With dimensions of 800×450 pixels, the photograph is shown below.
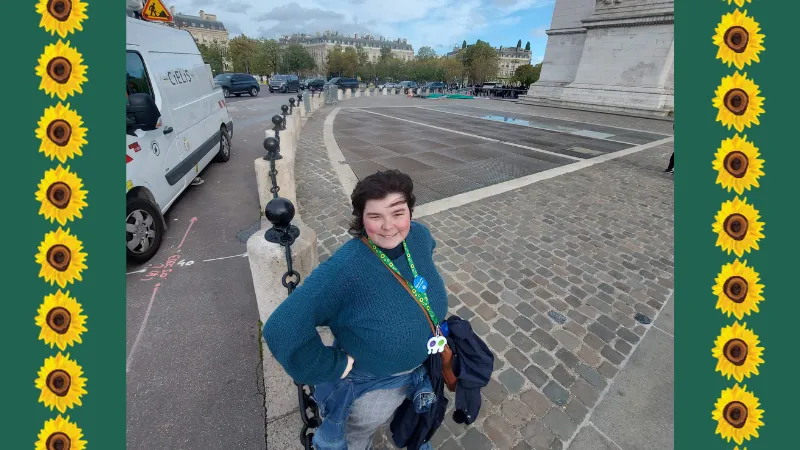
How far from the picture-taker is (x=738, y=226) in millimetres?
1045

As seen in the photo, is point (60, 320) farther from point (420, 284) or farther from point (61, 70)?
point (420, 284)

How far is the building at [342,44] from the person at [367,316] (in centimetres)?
12619

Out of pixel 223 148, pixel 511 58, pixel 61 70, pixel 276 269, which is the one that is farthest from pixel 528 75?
pixel 511 58

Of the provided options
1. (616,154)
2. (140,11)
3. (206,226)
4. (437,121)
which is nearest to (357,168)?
(206,226)

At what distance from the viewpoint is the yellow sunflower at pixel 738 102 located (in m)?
0.99

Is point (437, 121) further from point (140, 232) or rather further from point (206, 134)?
point (140, 232)

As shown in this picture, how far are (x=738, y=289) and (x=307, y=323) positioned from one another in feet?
4.62

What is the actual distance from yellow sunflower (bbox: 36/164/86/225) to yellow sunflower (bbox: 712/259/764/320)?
1969 mm

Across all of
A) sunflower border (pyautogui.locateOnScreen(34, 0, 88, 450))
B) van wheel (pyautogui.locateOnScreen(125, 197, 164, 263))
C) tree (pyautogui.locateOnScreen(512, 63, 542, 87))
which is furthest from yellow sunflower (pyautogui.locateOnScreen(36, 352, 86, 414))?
tree (pyautogui.locateOnScreen(512, 63, 542, 87))

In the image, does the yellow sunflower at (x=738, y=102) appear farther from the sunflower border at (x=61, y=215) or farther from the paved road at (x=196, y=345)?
the paved road at (x=196, y=345)

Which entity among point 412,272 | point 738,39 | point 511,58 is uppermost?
point 511,58

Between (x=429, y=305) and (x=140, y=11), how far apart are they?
23.7 ft

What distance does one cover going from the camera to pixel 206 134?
6723 mm

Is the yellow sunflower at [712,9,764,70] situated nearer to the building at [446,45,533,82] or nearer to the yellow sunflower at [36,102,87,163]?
the yellow sunflower at [36,102,87,163]
